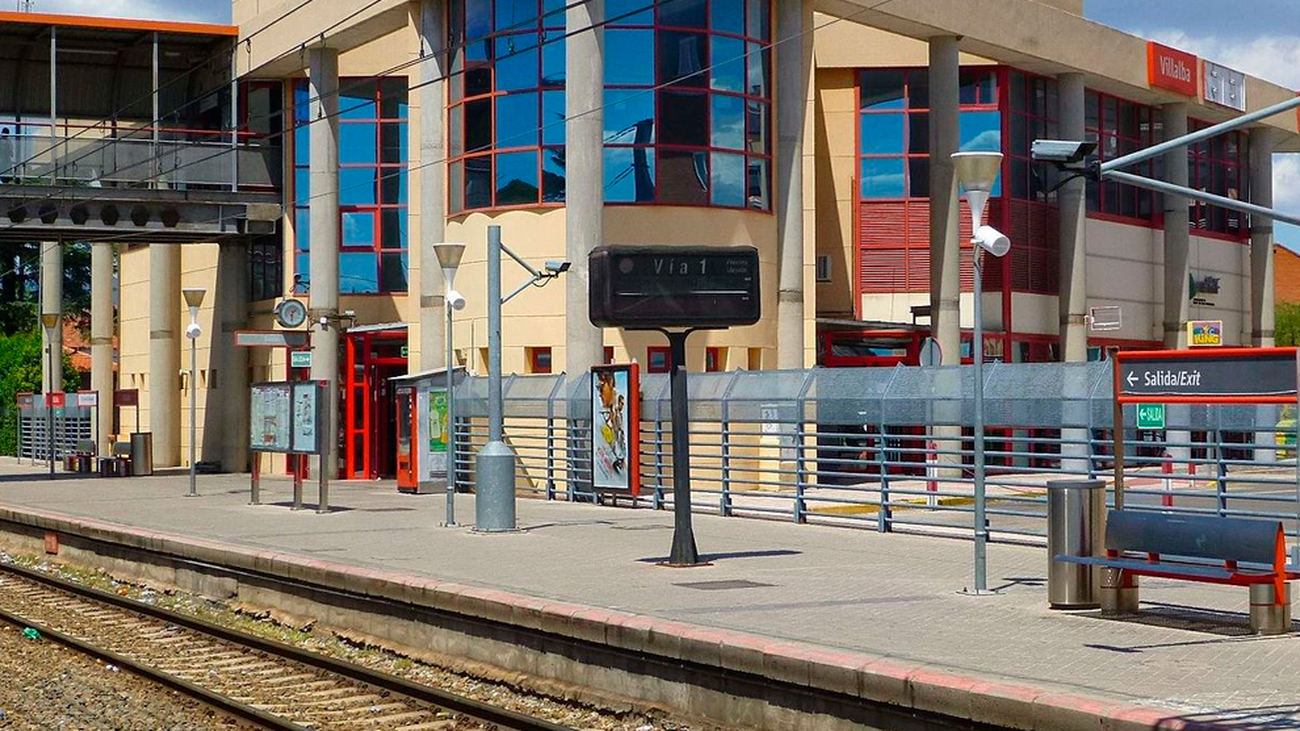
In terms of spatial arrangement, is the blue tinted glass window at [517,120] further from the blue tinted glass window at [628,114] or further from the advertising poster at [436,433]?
the advertising poster at [436,433]

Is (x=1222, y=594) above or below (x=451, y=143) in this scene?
below

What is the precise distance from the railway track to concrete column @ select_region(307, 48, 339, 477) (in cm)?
1993

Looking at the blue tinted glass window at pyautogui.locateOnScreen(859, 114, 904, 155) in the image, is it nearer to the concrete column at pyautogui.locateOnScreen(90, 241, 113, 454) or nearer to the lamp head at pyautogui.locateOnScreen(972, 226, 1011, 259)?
the concrete column at pyautogui.locateOnScreen(90, 241, 113, 454)

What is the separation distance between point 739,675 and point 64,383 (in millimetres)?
66126

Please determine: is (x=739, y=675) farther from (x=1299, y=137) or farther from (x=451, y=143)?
(x=1299, y=137)

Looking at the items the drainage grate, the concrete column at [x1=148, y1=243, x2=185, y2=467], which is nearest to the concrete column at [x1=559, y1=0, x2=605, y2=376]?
the drainage grate

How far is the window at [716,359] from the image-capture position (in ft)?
110

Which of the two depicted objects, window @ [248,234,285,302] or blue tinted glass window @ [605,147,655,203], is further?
window @ [248,234,285,302]

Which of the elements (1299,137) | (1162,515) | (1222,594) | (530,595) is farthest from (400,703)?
(1299,137)

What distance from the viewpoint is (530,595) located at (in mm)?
14758

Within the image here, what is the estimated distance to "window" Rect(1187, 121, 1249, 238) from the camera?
5041 centimetres

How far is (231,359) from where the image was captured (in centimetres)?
4628

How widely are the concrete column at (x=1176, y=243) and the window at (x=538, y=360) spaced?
2198 cm

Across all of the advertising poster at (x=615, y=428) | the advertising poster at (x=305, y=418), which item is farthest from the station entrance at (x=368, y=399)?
the advertising poster at (x=615, y=428)
